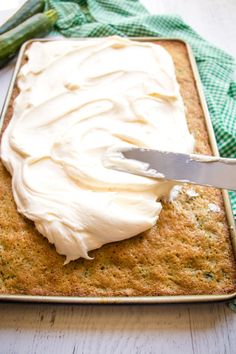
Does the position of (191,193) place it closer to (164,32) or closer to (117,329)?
(117,329)

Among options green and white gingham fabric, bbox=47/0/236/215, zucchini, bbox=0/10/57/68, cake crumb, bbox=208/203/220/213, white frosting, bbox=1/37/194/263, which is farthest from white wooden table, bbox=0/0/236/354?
zucchini, bbox=0/10/57/68

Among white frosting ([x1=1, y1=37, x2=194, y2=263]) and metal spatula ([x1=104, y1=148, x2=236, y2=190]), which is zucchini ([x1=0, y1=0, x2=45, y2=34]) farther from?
metal spatula ([x1=104, y1=148, x2=236, y2=190])

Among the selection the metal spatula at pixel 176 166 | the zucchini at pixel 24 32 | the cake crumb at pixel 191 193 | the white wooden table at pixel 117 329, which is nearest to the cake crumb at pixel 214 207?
the cake crumb at pixel 191 193

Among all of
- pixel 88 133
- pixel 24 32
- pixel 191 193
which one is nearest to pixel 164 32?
pixel 24 32

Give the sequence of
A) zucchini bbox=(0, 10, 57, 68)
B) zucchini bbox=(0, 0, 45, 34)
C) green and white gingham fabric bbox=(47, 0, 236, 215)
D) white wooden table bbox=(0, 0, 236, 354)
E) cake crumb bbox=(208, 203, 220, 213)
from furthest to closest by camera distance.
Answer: zucchini bbox=(0, 0, 45, 34)
zucchini bbox=(0, 10, 57, 68)
green and white gingham fabric bbox=(47, 0, 236, 215)
cake crumb bbox=(208, 203, 220, 213)
white wooden table bbox=(0, 0, 236, 354)

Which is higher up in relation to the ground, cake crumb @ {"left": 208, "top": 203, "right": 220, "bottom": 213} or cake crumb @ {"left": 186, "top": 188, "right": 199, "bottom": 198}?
cake crumb @ {"left": 186, "top": 188, "right": 199, "bottom": 198}

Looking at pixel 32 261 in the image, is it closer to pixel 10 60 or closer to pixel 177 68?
pixel 177 68

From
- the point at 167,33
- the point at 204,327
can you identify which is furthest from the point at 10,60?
the point at 204,327
